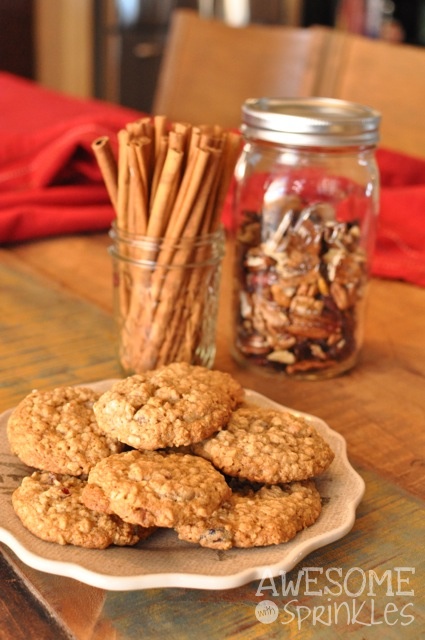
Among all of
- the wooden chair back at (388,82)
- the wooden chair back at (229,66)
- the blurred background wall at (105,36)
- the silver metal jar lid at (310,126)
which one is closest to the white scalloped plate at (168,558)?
the silver metal jar lid at (310,126)

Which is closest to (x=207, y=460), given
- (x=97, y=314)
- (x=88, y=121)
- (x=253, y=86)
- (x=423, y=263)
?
(x=97, y=314)

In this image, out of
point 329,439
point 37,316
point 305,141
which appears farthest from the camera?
point 37,316

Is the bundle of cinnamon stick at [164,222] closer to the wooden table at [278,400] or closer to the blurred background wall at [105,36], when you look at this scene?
the wooden table at [278,400]

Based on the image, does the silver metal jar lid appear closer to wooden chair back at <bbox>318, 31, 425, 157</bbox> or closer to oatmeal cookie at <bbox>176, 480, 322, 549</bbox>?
oatmeal cookie at <bbox>176, 480, 322, 549</bbox>

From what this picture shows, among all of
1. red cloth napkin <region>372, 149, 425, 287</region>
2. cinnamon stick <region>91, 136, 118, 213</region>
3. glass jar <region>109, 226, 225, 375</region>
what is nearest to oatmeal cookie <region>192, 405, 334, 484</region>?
glass jar <region>109, 226, 225, 375</region>

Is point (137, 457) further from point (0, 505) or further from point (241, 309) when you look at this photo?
point (241, 309)

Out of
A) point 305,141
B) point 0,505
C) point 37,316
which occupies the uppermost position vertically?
point 305,141

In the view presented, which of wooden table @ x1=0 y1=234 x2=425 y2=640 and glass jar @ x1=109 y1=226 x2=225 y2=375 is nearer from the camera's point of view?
wooden table @ x1=0 y1=234 x2=425 y2=640
